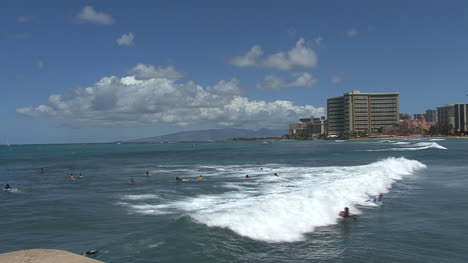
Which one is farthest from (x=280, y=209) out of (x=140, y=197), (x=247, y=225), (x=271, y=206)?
(x=140, y=197)

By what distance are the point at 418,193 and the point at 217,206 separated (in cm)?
1426

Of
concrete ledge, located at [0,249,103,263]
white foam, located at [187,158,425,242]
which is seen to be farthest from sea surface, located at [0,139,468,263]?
concrete ledge, located at [0,249,103,263]

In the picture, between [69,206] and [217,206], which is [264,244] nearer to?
[217,206]

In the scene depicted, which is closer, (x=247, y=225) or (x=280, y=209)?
(x=247, y=225)

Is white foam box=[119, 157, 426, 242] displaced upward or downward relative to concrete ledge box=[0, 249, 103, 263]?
downward

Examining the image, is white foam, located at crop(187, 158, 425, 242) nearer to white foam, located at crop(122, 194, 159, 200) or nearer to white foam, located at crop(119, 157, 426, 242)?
white foam, located at crop(119, 157, 426, 242)

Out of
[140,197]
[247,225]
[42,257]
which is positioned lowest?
[140,197]

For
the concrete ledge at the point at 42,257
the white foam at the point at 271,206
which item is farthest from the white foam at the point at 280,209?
the concrete ledge at the point at 42,257

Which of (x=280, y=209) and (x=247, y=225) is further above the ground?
(x=280, y=209)

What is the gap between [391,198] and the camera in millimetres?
24703

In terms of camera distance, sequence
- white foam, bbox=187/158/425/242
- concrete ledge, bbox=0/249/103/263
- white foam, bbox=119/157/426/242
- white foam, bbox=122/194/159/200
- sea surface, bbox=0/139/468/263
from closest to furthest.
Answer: concrete ledge, bbox=0/249/103/263 → sea surface, bbox=0/139/468/263 → white foam, bbox=187/158/425/242 → white foam, bbox=119/157/426/242 → white foam, bbox=122/194/159/200

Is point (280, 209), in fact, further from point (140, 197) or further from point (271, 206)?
point (140, 197)

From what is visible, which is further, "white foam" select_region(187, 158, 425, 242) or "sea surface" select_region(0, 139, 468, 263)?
"white foam" select_region(187, 158, 425, 242)

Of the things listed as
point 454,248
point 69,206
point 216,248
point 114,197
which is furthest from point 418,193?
point 69,206
